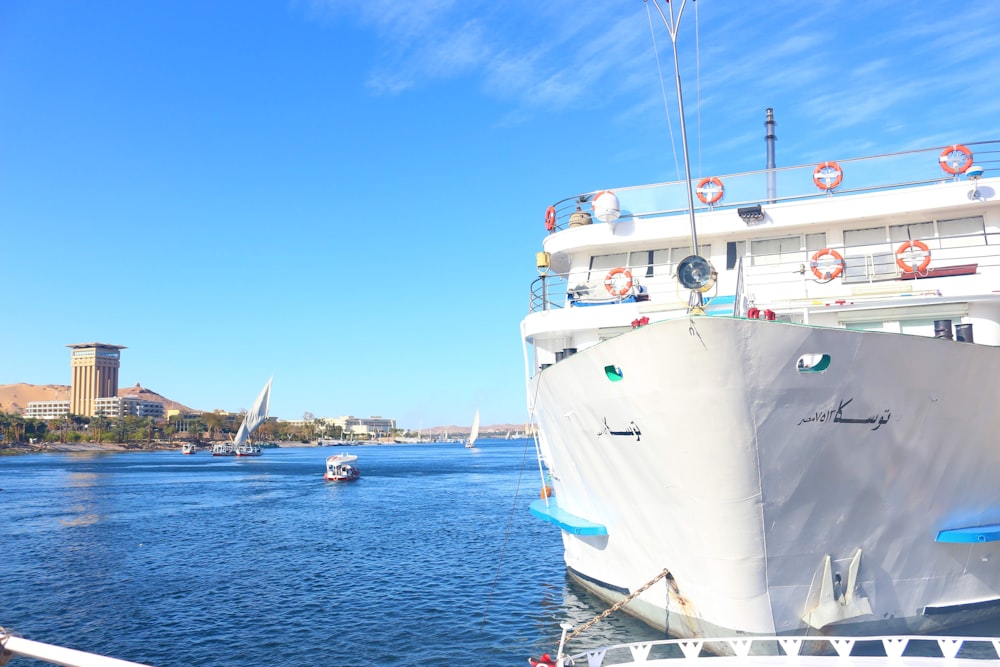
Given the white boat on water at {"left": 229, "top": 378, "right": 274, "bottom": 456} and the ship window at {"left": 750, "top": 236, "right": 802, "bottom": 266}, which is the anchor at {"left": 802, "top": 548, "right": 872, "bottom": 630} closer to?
the ship window at {"left": 750, "top": 236, "right": 802, "bottom": 266}

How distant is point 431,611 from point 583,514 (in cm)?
592

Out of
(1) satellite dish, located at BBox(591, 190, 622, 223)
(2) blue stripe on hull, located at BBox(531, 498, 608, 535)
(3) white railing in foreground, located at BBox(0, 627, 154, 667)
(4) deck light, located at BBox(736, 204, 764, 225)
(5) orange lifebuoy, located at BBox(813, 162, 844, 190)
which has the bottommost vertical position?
(2) blue stripe on hull, located at BBox(531, 498, 608, 535)

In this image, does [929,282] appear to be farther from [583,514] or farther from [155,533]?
[155,533]

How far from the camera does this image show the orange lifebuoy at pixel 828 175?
1585 centimetres

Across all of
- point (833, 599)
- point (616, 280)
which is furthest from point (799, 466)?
point (616, 280)

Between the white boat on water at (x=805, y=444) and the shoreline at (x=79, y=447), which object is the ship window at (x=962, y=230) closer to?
the white boat on water at (x=805, y=444)

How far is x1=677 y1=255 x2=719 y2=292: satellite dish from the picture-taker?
10180 mm

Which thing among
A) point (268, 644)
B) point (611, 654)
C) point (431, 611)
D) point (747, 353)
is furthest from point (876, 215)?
point (268, 644)

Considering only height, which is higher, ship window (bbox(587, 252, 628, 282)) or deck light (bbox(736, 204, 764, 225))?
deck light (bbox(736, 204, 764, 225))

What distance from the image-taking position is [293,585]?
21.4m

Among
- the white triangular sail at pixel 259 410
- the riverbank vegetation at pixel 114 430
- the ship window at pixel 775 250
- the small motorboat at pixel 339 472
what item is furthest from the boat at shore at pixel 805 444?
the riverbank vegetation at pixel 114 430

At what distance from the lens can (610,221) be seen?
16719 millimetres

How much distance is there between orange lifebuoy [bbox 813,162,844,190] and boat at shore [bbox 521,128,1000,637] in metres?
1.74

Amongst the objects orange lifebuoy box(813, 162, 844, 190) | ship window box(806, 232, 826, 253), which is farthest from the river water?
orange lifebuoy box(813, 162, 844, 190)
